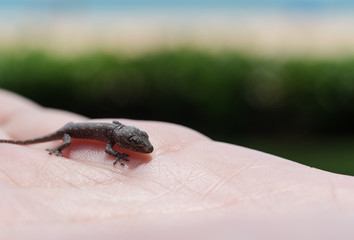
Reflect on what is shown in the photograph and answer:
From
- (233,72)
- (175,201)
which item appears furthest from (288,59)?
(175,201)

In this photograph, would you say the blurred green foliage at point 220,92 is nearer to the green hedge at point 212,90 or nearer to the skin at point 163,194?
the green hedge at point 212,90

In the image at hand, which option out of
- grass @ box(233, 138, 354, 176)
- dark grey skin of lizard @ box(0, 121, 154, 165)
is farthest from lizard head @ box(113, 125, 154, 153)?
grass @ box(233, 138, 354, 176)

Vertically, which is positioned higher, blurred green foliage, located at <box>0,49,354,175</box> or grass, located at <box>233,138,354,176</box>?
blurred green foliage, located at <box>0,49,354,175</box>

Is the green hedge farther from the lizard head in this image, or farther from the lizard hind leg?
the lizard head

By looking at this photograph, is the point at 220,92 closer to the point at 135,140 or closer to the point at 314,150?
the point at 314,150

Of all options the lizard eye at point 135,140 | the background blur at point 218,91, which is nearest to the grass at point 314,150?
the background blur at point 218,91
